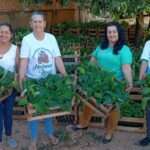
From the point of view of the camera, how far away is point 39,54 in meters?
5.06

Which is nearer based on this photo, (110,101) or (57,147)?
(110,101)

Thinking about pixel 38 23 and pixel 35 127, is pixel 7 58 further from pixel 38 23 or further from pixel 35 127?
pixel 35 127

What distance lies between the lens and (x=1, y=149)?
5328 mm

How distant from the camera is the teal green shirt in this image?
5289mm

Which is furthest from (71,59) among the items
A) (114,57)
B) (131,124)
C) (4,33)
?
(4,33)

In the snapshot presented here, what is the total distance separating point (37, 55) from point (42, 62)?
10cm

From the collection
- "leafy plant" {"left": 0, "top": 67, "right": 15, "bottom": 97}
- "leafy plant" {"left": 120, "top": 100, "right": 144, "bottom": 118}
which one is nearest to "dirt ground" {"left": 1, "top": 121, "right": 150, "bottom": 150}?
"leafy plant" {"left": 120, "top": 100, "right": 144, "bottom": 118}

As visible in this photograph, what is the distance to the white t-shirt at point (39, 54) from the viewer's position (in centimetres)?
504

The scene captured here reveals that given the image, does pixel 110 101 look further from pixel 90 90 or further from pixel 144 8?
pixel 144 8

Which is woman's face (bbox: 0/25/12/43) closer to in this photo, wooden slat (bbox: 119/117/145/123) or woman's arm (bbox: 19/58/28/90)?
woman's arm (bbox: 19/58/28/90)

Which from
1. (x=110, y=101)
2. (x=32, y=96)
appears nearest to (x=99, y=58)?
(x=110, y=101)

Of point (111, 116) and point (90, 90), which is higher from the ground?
point (90, 90)

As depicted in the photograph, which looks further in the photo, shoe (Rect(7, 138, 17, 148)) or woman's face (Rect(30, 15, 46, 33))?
shoe (Rect(7, 138, 17, 148))

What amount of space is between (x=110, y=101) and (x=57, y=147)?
882mm
